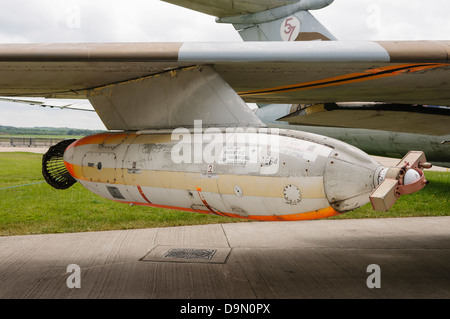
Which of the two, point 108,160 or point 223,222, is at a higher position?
point 223,222

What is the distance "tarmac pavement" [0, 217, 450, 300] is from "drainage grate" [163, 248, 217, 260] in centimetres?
1

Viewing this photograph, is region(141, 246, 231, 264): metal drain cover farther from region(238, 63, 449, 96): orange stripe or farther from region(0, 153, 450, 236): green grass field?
region(238, 63, 449, 96): orange stripe

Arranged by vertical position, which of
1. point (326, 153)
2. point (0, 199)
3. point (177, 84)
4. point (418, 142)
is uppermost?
point (418, 142)

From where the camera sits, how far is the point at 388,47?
4055mm

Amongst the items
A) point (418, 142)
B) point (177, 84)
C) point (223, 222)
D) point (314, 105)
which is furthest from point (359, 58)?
point (418, 142)

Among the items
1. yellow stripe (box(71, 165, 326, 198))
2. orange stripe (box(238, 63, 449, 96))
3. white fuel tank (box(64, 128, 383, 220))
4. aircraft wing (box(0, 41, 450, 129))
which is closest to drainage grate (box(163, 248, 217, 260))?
white fuel tank (box(64, 128, 383, 220))

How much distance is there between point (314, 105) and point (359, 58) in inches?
146

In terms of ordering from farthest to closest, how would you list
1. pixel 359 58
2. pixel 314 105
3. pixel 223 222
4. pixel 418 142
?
pixel 418 142 → pixel 223 222 → pixel 314 105 → pixel 359 58

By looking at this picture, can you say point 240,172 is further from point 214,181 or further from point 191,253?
point 191,253

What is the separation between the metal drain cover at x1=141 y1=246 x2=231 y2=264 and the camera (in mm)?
5957

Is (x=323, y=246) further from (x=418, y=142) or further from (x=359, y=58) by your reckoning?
(x=418, y=142)

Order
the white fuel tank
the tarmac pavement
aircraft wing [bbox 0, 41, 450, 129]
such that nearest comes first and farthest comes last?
the white fuel tank, aircraft wing [bbox 0, 41, 450, 129], the tarmac pavement

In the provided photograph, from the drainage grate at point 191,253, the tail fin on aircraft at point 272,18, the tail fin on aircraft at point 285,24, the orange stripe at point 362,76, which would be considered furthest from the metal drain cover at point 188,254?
the tail fin on aircraft at point 285,24

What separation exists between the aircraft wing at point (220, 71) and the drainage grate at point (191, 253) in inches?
82.0
